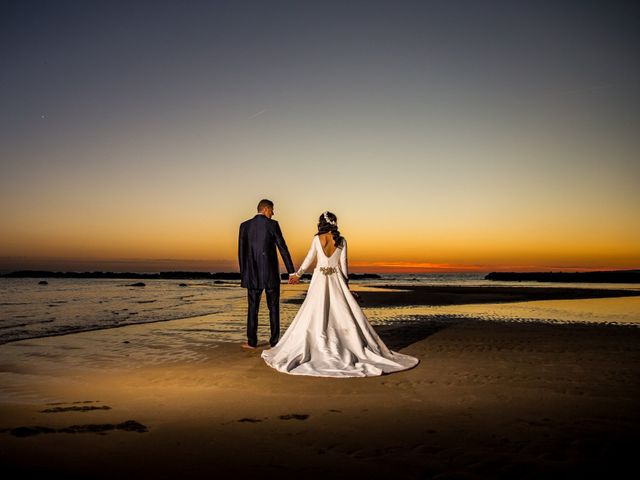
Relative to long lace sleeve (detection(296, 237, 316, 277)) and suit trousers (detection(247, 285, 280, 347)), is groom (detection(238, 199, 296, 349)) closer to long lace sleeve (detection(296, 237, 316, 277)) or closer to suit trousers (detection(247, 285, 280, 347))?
suit trousers (detection(247, 285, 280, 347))

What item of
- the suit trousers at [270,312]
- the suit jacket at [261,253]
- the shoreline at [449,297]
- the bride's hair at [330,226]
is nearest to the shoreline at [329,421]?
the suit trousers at [270,312]

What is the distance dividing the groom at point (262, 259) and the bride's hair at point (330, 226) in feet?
4.26

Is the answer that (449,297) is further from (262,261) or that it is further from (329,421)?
(329,421)

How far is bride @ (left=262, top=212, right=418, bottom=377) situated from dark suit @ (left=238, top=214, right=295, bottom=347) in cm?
81

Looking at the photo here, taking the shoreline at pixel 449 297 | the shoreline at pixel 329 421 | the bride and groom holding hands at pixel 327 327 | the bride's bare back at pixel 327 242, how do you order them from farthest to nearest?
the shoreline at pixel 449 297 → the bride's bare back at pixel 327 242 → the bride and groom holding hands at pixel 327 327 → the shoreline at pixel 329 421

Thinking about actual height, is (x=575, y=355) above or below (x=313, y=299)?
below

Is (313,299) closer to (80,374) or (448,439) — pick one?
(80,374)

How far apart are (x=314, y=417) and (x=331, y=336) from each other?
3.09 metres

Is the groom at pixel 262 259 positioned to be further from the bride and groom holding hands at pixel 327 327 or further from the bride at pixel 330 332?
the bride at pixel 330 332

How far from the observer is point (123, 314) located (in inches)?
746

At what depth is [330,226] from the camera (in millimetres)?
8625

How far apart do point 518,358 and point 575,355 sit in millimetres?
1159

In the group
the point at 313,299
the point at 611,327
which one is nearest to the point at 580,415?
the point at 313,299

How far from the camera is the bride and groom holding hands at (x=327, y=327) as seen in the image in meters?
7.60
